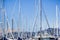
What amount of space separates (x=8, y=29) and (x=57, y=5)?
0.91 m

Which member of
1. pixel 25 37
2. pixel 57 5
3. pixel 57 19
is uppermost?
pixel 57 5

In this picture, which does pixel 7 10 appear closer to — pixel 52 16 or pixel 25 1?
pixel 25 1

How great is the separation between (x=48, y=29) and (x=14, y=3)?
751 millimetres

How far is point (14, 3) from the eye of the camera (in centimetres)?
286

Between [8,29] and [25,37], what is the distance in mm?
338

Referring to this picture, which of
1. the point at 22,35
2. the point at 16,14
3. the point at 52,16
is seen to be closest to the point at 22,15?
the point at 16,14

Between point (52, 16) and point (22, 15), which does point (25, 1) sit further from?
point (52, 16)

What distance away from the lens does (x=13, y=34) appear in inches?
109

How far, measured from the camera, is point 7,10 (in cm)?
282

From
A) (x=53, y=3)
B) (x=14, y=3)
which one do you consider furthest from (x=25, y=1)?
(x=53, y=3)

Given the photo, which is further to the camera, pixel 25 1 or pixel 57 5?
pixel 25 1

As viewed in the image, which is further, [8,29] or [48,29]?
[8,29]

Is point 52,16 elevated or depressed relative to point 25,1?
depressed

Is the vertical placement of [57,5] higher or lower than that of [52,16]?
higher
